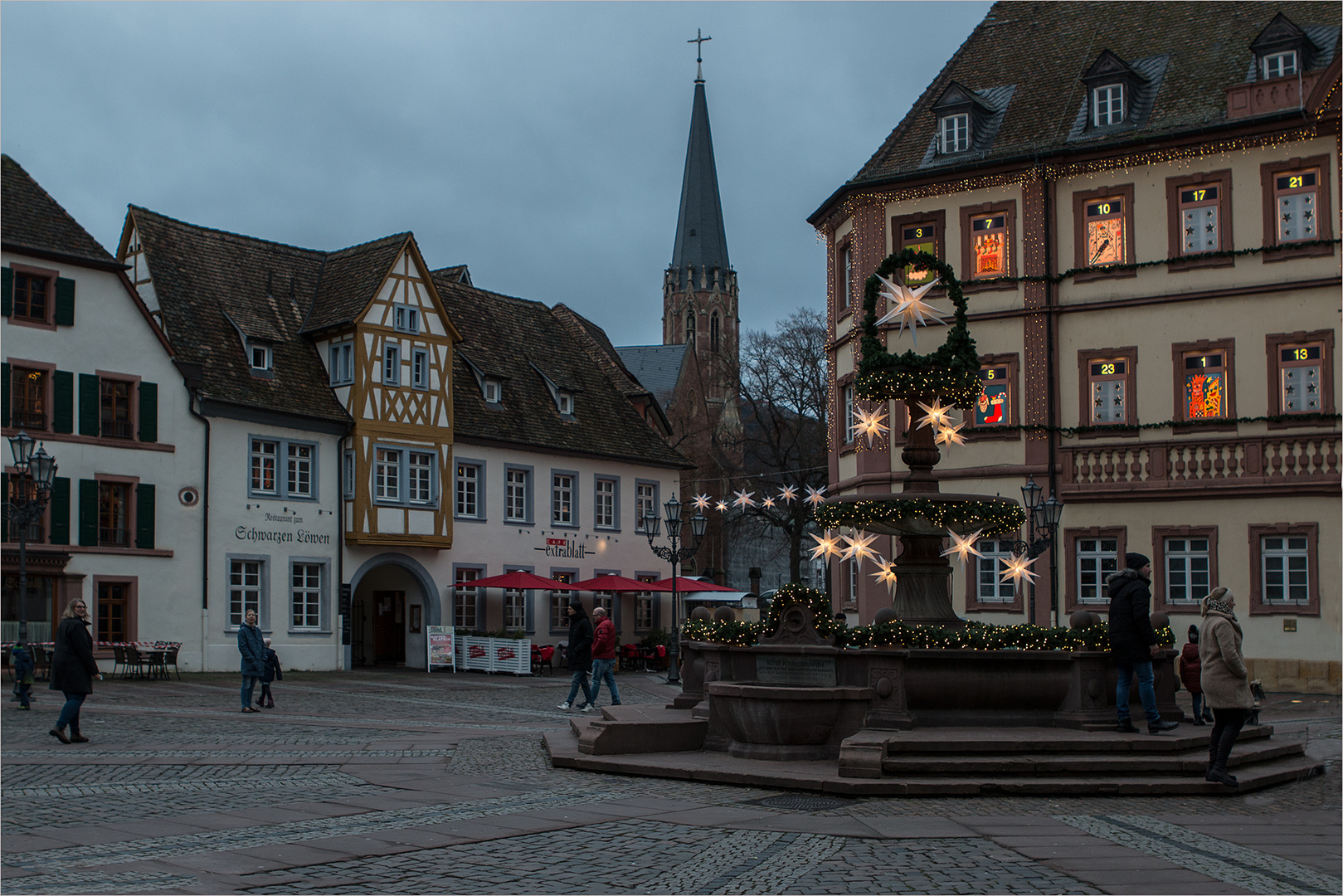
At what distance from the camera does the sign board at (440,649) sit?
36.2 metres

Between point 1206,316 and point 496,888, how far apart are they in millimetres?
24400

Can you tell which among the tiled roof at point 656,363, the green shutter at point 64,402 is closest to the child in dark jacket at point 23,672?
the green shutter at point 64,402

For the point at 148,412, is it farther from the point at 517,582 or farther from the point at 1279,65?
the point at 1279,65

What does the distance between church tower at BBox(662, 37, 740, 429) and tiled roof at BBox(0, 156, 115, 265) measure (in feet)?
199

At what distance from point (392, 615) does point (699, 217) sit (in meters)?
62.0

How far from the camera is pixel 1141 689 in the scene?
13.4 m

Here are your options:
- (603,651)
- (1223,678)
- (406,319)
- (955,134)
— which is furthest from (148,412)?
(1223,678)

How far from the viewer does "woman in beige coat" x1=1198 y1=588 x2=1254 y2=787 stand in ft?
37.4

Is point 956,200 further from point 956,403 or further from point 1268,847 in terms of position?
point 1268,847

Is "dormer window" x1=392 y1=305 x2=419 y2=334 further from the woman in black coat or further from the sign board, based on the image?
the woman in black coat

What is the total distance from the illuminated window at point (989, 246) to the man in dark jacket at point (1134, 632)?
18194mm

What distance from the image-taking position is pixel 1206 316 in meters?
28.8

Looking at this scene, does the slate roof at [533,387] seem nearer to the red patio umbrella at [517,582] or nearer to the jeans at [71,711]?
the red patio umbrella at [517,582]

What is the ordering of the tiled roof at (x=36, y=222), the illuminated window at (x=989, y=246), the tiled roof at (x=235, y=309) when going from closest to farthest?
the tiled roof at (x=36, y=222) → the illuminated window at (x=989, y=246) → the tiled roof at (x=235, y=309)
